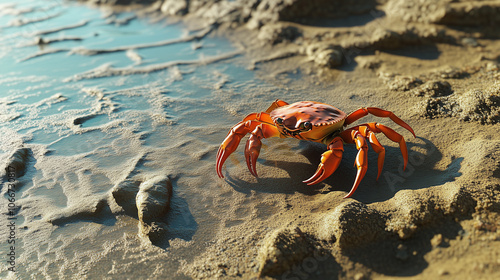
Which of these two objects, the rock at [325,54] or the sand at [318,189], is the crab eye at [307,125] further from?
the rock at [325,54]

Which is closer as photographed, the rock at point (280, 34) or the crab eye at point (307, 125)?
the crab eye at point (307, 125)

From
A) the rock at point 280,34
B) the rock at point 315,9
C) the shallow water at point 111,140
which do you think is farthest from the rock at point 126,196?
the rock at point 315,9

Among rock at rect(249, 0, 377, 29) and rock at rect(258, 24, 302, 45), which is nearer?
rock at rect(258, 24, 302, 45)

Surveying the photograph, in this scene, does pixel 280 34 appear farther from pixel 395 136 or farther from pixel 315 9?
pixel 395 136

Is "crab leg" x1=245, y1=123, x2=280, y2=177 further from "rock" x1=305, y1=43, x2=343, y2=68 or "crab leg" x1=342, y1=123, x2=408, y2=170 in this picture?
"rock" x1=305, y1=43, x2=343, y2=68

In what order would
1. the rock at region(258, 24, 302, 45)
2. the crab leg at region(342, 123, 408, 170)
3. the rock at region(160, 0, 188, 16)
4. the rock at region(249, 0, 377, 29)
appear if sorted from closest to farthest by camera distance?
the crab leg at region(342, 123, 408, 170) < the rock at region(258, 24, 302, 45) < the rock at region(249, 0, 377, 29) < the rock at region(160, 0, 188, 16)

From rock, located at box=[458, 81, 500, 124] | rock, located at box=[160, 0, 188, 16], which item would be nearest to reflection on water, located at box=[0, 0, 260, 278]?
rock, located at box=[160, 0, 188, 16]
